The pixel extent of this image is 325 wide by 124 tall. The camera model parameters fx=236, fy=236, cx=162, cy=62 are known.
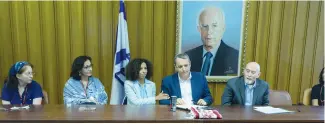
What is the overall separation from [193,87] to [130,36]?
4.54 feet

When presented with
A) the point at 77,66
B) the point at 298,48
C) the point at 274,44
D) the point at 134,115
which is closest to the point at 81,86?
the point at 77,66

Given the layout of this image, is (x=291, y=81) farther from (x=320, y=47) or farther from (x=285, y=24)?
(x=285, y=24)

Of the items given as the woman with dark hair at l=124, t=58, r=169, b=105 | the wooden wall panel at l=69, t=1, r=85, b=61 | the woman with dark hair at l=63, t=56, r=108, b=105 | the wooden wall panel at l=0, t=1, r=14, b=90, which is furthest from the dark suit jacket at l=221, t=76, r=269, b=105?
the wooden wall panel at l=0, t=1, r=14, b=90

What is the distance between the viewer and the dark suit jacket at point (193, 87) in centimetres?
259

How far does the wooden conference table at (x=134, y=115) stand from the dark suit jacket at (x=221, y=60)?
1527 mm

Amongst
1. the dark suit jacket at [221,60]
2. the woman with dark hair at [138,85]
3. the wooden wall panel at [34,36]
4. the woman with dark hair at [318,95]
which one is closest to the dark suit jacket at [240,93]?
the woman with dark hair at [138,85]

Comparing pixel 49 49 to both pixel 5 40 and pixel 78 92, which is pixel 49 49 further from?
pixel 78 92

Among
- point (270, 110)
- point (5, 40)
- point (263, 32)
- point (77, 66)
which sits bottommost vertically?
point (270, 110)

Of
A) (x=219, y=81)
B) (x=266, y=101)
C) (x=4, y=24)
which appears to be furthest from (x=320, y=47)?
(x=4, y=24)

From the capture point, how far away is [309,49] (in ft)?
12.3

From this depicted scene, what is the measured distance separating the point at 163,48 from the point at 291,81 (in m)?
2.18

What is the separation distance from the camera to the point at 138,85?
259 cm

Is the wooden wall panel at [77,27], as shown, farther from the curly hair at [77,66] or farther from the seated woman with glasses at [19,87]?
the seated woman with glasses at [19,87]

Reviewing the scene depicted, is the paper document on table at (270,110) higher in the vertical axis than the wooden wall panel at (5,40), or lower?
lower
